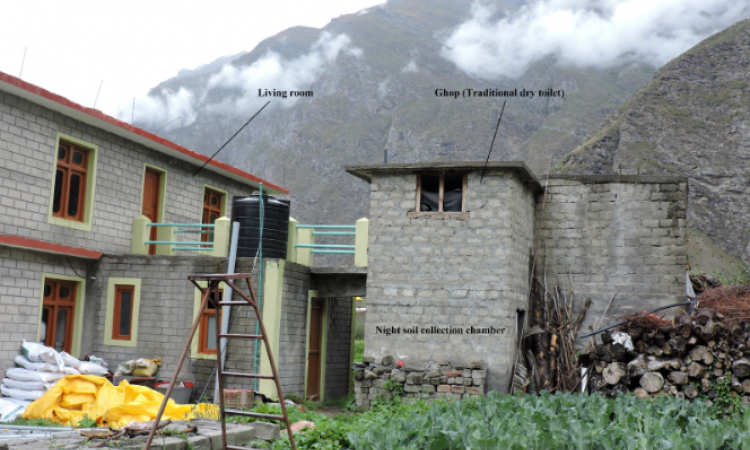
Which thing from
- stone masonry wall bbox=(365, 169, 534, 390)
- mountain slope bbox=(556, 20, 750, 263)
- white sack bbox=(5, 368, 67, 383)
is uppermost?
mountain slope bbox=(556, 20, 750, 263)

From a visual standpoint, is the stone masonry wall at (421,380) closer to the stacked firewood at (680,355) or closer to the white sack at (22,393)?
the stacked firewood at (680,355)

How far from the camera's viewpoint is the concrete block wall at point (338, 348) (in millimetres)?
15969

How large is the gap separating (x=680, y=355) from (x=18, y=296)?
11684mm

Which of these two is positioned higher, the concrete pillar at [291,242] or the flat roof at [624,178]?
the flat roof at [624,178]

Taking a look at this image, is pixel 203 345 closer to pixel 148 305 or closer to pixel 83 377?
pixel 148 305

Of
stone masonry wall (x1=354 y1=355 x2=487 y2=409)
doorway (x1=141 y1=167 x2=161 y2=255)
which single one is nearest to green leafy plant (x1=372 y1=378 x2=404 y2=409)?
stone masonry wall (x1=354 y1=355 x2=487 y2=409)

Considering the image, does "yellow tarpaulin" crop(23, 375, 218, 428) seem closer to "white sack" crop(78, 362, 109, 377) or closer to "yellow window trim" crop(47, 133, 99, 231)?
"white sack" crop(78, 362, 109, 377)

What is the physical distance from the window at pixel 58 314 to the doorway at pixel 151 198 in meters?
2.31

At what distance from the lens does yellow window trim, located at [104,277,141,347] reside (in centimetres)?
1423

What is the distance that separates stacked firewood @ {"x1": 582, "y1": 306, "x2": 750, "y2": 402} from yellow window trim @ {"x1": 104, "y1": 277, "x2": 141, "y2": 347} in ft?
30.0

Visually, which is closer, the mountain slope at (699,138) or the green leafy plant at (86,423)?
the green leafy plant at (86,423)

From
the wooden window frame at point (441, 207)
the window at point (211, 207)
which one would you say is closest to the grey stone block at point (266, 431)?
the wooden window frame at point (441, 207)

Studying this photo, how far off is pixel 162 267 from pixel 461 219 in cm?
627

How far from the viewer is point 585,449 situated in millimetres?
6594
